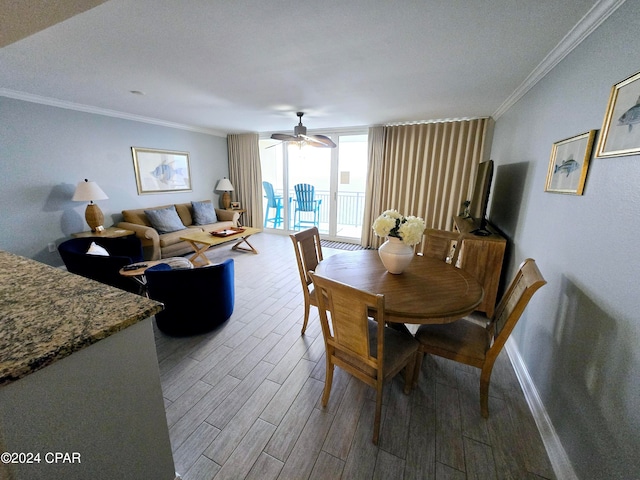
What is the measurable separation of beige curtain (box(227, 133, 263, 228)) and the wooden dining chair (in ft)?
12.7

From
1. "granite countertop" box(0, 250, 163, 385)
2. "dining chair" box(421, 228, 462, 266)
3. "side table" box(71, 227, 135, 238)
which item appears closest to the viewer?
"granite countertop" box(0, 250, 163, 385)

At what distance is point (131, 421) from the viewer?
35.0 inches

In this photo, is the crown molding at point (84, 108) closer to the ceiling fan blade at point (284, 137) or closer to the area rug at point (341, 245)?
the ceiling fan blade at point (284, 137)

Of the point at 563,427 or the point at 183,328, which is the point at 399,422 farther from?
the point at 183,328

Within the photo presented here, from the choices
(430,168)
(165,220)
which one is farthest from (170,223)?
(430,168)

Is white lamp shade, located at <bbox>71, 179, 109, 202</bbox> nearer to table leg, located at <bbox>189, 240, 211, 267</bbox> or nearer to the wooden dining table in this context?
table leg, located at <bbox>189, 240, 211, 267</bbox>

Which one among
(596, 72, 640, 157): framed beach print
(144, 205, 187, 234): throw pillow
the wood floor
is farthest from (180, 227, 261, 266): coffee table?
(596, 72, 640, 157): framed beach print

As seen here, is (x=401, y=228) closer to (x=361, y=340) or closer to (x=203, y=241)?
(x=361, y=340)

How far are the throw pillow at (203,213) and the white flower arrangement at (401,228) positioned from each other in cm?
427

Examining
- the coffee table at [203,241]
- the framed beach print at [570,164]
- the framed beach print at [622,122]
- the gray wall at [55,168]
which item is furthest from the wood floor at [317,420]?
the gray wall at [55,168]

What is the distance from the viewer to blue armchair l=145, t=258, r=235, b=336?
2.03m

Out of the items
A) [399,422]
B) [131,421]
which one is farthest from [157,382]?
[399,422]

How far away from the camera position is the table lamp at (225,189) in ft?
18.7

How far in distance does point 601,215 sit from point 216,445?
7.71 feet
